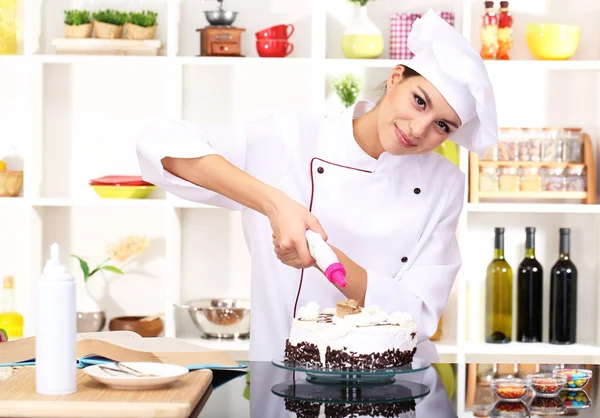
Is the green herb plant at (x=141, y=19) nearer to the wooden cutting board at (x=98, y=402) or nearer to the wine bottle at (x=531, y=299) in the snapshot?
the wine bottle at (x=531, y=299)

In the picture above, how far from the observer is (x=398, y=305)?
1.87 metres

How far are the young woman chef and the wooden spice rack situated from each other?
1.22 metres

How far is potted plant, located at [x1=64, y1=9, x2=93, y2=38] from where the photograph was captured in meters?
3.30

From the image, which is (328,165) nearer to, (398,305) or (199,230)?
(398,305)

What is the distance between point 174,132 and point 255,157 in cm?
30

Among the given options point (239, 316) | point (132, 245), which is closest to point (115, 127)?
point (132, 245)

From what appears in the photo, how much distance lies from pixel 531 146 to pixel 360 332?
2149 millimetres

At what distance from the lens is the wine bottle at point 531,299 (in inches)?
134

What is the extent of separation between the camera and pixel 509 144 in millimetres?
3396

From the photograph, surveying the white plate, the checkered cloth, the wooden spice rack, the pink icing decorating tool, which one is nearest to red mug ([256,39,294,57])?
the checkered cloth

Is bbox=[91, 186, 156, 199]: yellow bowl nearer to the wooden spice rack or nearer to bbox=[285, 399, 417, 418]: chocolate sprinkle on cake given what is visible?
the wooden spice rack

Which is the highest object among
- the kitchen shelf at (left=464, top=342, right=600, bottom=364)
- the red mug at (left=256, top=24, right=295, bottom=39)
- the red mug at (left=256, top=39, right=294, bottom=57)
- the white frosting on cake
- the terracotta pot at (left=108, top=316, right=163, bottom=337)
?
the red mug at (left=256, top=24, right=295, bottom=39)

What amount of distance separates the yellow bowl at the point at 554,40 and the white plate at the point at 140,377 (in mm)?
2418

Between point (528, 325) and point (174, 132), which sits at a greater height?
point (174, 132)
